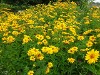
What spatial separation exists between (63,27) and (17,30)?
0.70 meters

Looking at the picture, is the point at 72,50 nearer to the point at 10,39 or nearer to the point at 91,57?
the point at 91,57

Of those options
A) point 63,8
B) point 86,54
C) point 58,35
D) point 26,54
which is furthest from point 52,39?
point 63,8

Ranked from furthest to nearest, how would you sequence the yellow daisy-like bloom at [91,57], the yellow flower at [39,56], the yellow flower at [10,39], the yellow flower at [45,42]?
the yellow flower at [10,39], the yellow flower at [45,42], the yellow flower at [39,56], the yellow daisy-like bloom at [91,57]

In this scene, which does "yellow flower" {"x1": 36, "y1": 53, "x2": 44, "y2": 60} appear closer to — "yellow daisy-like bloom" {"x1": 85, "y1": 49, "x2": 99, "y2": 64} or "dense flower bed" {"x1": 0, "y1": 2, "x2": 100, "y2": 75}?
"dense flower bed" {"x1": 0, "y1": 2, "x2": 100, "y2": 75}

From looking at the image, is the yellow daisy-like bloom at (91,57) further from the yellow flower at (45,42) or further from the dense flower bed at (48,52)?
the yellow flower at (45,42)

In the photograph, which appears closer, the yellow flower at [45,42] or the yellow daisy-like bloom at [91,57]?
the yellow daisy-like bloom at [91,57]

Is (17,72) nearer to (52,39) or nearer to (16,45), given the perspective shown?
(16,45)

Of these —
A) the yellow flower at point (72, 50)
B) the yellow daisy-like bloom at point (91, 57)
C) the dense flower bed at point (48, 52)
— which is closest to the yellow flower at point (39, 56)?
the dense flower bed at point (48, 52)

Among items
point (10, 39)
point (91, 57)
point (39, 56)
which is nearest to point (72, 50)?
point (91, 57)

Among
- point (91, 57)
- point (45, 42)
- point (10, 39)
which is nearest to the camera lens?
point (91, 57)

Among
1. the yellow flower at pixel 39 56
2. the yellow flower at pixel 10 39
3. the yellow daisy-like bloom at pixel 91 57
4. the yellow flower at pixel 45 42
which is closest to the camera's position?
the yellow daisy-like bloom at pixel 91 57

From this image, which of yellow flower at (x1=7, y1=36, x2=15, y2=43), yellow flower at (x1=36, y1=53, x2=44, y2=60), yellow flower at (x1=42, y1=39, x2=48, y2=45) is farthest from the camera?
yellow flower at (x1=7, y1=36, x2=15, y2=43)

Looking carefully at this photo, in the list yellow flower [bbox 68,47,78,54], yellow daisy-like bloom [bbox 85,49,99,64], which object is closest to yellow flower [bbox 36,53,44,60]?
yellow flower [bbox 68,47,78,54]

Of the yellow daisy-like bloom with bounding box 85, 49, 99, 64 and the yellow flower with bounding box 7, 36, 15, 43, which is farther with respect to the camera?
the yellow flower with bounding box 7, 36, 15, 43
